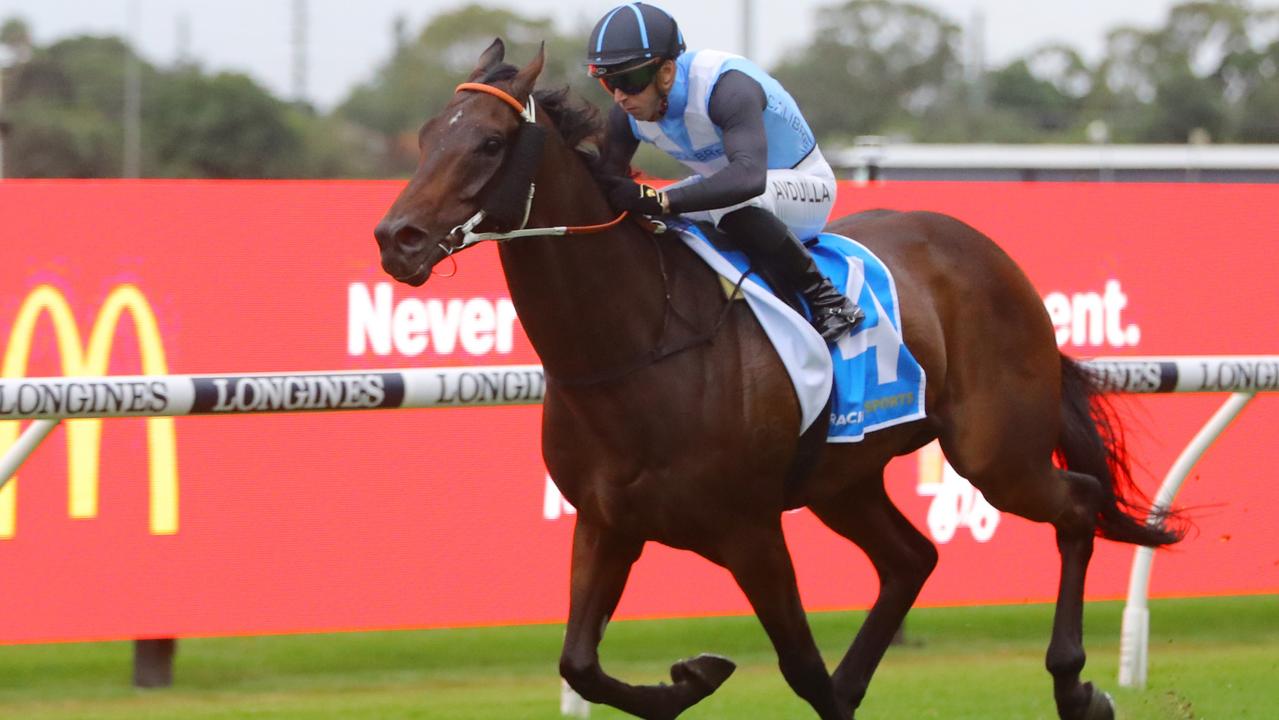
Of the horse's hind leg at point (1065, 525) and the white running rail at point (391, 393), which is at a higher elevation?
the white running rail at point (391, 393)

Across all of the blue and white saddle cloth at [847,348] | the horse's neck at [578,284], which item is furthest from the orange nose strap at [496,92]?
the blue and white saddle cloth at [847,348]

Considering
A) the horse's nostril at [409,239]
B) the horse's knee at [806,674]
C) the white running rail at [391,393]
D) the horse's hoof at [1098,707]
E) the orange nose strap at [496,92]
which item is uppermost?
the orange nose strap at [496,92]

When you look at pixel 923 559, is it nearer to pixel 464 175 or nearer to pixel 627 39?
pixel 627 39

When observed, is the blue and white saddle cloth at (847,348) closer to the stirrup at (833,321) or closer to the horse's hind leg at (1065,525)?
the stirrup at (833,321)

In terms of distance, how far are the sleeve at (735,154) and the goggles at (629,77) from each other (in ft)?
0.55

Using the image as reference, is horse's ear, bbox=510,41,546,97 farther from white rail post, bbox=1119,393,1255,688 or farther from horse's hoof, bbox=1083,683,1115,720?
white rail post, bbox=1119,393,1255,688

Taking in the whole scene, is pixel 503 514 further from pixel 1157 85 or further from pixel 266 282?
pixel 1157 85

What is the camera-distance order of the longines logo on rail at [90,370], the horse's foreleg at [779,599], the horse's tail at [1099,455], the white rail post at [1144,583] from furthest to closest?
the white rail post at [1144,583], the longines logo on rail at [90,370], the horse's tail at [1099,455], the horse's foreleg at [779,599]

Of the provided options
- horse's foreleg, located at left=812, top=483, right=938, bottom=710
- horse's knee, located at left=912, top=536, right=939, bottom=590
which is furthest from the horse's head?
horse's knee, located at left=912, top=536, right=939, bottom=590

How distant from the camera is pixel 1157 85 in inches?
1848

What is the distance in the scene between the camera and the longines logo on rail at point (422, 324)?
5.83 meters

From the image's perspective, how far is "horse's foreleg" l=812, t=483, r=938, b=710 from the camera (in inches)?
197

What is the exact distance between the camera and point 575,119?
3.90 m

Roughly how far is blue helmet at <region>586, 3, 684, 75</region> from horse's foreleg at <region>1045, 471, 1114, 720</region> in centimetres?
203
